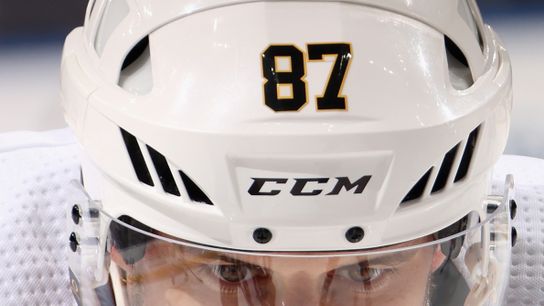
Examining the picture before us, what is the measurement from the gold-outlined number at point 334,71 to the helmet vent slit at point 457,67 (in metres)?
0.17

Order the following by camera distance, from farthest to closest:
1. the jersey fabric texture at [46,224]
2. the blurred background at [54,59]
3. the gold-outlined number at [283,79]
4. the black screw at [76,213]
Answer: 1. the blurred background at [54,59]
2. the jersey fabric texture at [46,224]
3. the black screw at [76,213]
4. the gold-outlined number at [283,79]

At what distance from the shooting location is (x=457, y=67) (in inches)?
38.0

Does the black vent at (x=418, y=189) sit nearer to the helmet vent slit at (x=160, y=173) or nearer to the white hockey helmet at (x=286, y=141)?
the white hockey helmet at (x=286, y=141)

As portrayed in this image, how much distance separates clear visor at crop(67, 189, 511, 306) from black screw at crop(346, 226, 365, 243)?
2 centimetres

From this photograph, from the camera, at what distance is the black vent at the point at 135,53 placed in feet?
3.07

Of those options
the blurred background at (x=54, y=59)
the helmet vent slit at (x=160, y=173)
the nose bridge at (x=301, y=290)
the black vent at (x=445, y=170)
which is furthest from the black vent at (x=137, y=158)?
the blurred background at (x=54, y=59)

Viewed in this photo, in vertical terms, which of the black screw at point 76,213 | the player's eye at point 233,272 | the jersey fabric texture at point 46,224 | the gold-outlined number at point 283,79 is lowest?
the jersey fabric texture at point 46,224

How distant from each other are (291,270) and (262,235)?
0.30 feet

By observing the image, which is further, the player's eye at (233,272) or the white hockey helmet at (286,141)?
the player's eye at (233,272)

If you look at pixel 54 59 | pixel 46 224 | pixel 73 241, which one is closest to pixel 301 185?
pixel 73 241

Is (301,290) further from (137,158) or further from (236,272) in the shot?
(137,158)

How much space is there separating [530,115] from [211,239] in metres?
1.33

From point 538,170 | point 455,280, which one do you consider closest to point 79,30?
point 455,280

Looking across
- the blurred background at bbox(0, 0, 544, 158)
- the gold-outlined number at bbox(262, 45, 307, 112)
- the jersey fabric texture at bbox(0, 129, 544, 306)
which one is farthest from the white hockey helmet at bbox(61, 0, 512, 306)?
the blurred background at bbox(0, 0, 544, 158)
